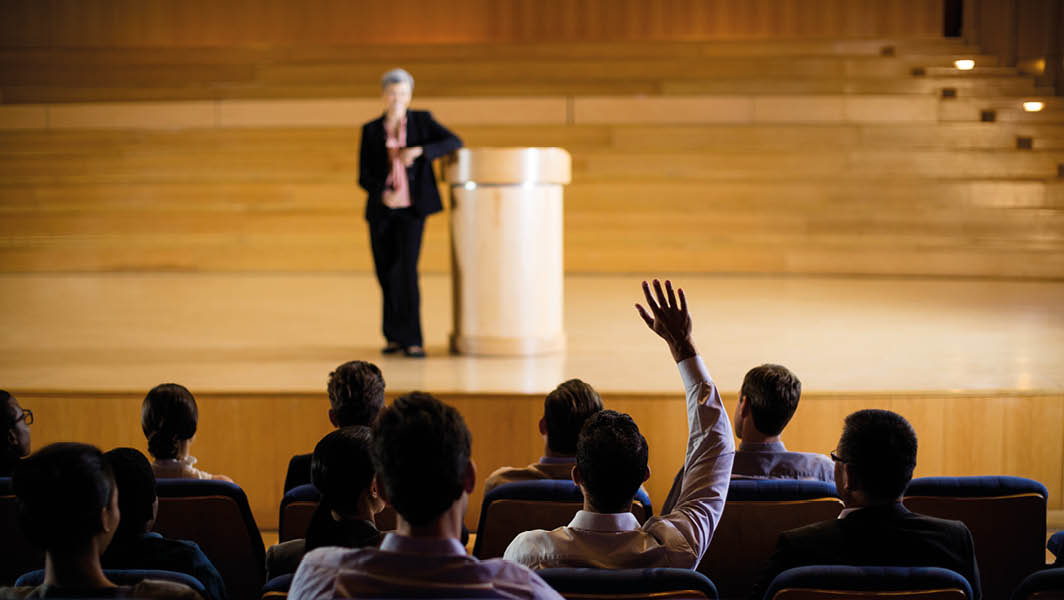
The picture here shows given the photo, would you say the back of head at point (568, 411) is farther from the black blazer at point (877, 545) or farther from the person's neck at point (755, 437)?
the black blazer at point (877, 545)

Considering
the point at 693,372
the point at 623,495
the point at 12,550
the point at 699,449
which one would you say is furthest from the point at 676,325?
the point at 12,550

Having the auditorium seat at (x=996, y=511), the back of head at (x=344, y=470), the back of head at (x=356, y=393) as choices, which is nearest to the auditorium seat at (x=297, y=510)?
the back of head at (x=356, y=393)

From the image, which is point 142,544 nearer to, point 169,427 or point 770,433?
point 169,427

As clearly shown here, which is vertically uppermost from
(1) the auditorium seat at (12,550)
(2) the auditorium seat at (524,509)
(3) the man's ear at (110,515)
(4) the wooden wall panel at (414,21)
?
(4) the wooden wall panel at (414,21)

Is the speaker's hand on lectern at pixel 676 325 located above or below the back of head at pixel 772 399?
above

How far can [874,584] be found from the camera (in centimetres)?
153

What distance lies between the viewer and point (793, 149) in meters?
8.25

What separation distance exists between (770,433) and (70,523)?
5.20ft

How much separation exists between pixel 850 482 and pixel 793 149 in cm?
671

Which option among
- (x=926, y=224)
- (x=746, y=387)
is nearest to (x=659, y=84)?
(x=926, y=224)

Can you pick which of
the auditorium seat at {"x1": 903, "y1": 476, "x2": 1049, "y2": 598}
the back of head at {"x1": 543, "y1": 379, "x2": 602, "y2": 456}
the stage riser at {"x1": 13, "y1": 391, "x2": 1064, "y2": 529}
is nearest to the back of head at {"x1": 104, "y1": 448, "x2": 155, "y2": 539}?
the back of head at {"x1": 543, "y1": 379, "x2": 602, "y2": 456}

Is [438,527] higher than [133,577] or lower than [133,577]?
higher

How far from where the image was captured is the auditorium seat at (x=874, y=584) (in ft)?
4.99

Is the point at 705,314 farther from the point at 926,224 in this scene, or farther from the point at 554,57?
the point at 554,57
